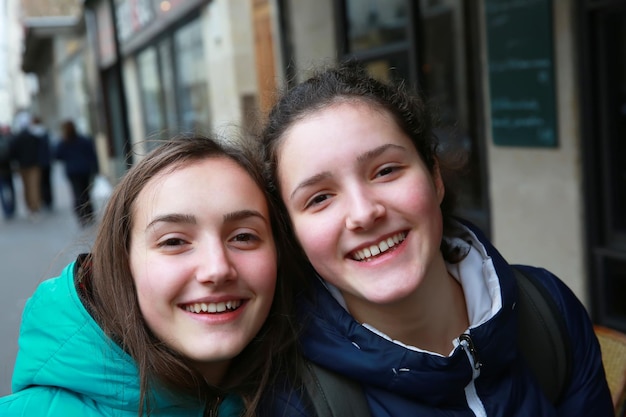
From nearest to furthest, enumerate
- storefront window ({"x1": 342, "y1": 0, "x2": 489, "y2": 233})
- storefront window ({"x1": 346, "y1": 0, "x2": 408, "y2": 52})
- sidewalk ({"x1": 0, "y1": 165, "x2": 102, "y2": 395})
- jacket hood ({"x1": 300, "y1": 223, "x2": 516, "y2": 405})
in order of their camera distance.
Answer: jacket hood ({"x1": 300, "y1": 223, "x2": 516, "y2": 405})
sidewalk ({"x1": 0, "y1": 165, "x2": 102, "y2": 395})
storefront window ({"x1": 342, "y1": 0, "x2": 489, "y2": 233})
storefront window ({"x1": 346, "y1": 0, "x2": 408, "y2": 52})

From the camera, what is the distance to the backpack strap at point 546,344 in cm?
178

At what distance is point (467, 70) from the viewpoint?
5.42m

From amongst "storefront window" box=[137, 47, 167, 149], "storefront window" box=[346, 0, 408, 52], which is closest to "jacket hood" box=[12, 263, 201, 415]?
"storefront window" box=[346, 0, 408, 52]

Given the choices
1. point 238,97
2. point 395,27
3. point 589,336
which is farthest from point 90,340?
point 238,97

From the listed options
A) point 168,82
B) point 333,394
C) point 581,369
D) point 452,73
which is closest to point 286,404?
point 333,394

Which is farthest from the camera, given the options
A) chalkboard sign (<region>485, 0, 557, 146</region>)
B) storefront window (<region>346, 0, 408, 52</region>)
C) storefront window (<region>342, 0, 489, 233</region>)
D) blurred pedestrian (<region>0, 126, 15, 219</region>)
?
blurred pedestrian (<region>0, 126, 15, 219</region>)

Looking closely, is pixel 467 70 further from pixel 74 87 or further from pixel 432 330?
pixel 74 87

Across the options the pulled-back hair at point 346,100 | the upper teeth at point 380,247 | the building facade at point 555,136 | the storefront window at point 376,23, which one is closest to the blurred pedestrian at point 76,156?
the storefront window at point 376,23

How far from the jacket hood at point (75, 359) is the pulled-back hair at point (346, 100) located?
541 millimetres

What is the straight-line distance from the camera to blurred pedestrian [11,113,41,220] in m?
12.5

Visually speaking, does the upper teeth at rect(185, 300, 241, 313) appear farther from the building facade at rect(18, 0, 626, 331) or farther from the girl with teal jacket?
the building facade at rect(18, 0, 626, 331)

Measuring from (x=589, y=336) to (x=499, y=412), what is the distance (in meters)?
0.41

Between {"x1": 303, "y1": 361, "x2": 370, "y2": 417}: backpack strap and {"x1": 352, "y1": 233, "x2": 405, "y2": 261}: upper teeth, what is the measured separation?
0.92ft

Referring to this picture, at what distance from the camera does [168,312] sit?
1607 millimetres
